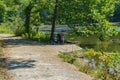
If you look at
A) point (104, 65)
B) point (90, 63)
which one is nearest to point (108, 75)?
point (104, 65)

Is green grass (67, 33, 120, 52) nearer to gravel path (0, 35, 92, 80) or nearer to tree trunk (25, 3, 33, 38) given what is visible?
tree trunk (25, 3, 33, 38)

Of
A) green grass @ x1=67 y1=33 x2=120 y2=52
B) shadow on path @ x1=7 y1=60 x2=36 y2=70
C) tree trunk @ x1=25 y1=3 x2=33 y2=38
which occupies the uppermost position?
shadow on path @ x1=7 y1=60 x2=36 y2=70

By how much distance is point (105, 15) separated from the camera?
33531mm

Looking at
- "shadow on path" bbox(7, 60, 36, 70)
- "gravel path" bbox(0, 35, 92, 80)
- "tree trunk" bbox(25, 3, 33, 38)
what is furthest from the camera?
"tree trunk" bbox(25, 3, 33, 38)

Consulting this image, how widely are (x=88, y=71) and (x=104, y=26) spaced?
16.1 metres

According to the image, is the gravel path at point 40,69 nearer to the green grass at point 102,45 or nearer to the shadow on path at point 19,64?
the shadow on path at point 19,64

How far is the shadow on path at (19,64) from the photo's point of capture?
17.1m

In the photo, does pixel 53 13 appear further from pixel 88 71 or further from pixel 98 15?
pixel 88 71

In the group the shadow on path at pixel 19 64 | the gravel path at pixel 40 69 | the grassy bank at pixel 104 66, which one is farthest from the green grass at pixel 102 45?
the grassy bank at pixel 104 66

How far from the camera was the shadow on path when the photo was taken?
56.1ft

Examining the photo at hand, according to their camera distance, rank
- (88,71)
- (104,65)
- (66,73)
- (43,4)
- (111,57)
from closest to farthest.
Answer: (111,57) → (104,65) → (66,73) → (88,71) → (43,4)

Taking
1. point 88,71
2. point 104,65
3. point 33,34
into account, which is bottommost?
point 33,34

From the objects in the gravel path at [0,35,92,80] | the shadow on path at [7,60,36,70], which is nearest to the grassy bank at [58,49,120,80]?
the gravel path at [0,35,92,80]

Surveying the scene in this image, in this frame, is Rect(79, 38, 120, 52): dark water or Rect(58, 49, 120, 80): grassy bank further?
Rect(79, 38, 120, 52): dark water
